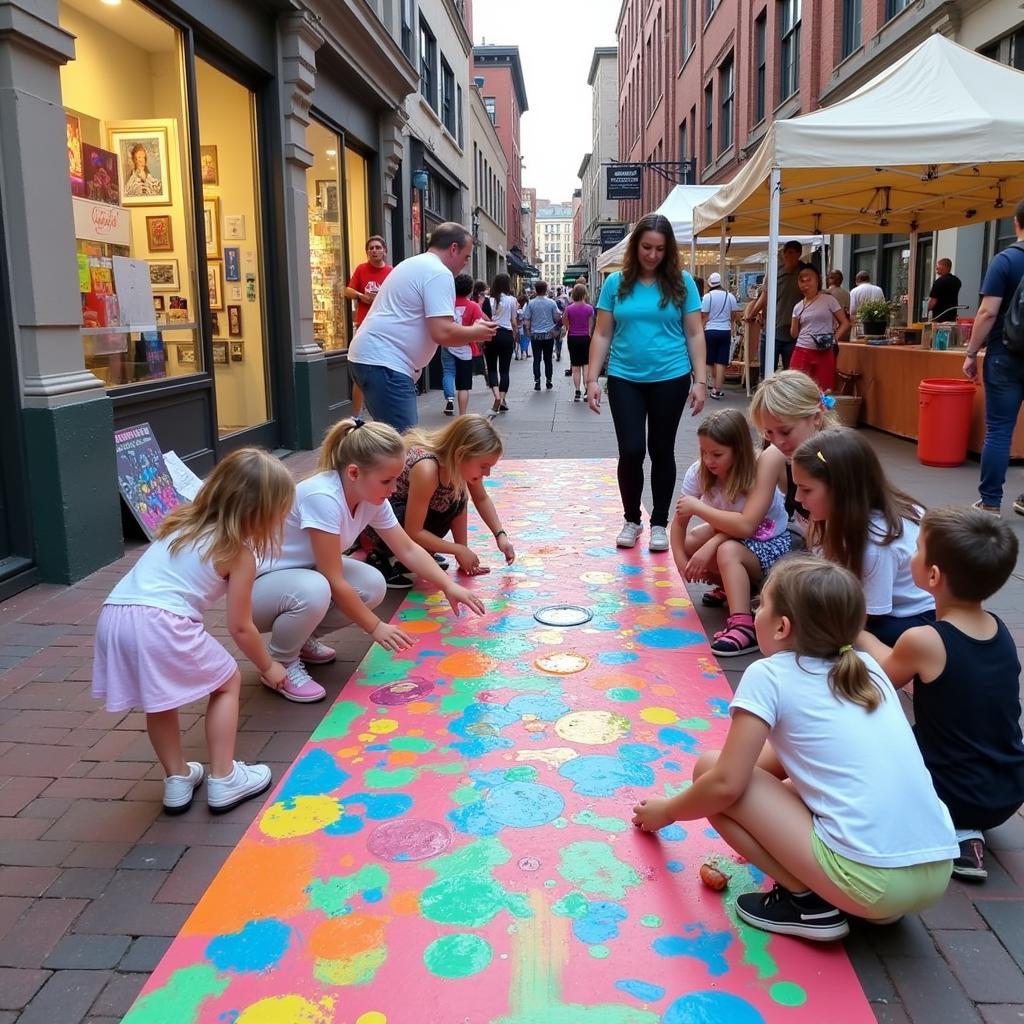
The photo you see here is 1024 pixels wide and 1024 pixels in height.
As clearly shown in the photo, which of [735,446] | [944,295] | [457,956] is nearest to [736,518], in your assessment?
[735,446]

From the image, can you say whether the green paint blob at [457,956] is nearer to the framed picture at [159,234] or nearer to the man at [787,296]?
the framed picture at [159,234]

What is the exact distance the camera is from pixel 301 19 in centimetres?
883

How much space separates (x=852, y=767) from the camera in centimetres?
206

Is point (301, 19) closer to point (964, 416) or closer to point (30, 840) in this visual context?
point (964, 416)

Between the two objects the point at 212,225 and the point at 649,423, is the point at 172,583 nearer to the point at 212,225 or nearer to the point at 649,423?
the point at 649,423

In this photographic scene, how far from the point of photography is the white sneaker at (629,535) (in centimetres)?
577

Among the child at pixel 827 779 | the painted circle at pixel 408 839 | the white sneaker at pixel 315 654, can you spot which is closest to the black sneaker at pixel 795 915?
the child at pixel 827 779

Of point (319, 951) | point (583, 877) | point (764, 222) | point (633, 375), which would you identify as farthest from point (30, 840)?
point (764, 222)

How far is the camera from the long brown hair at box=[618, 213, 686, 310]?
17.5 ft

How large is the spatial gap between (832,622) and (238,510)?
5.47 ft

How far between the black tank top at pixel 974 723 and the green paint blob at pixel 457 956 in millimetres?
1215

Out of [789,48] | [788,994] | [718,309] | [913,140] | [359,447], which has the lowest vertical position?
[788,994]

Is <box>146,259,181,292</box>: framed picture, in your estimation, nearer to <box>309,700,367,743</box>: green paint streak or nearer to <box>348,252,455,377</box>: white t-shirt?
<box>348,252,455,377</box>: white t-shirt

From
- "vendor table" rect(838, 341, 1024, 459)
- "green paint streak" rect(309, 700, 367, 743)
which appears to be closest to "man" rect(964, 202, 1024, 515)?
"vendor table" rect(838, 341, 1024, 459)
